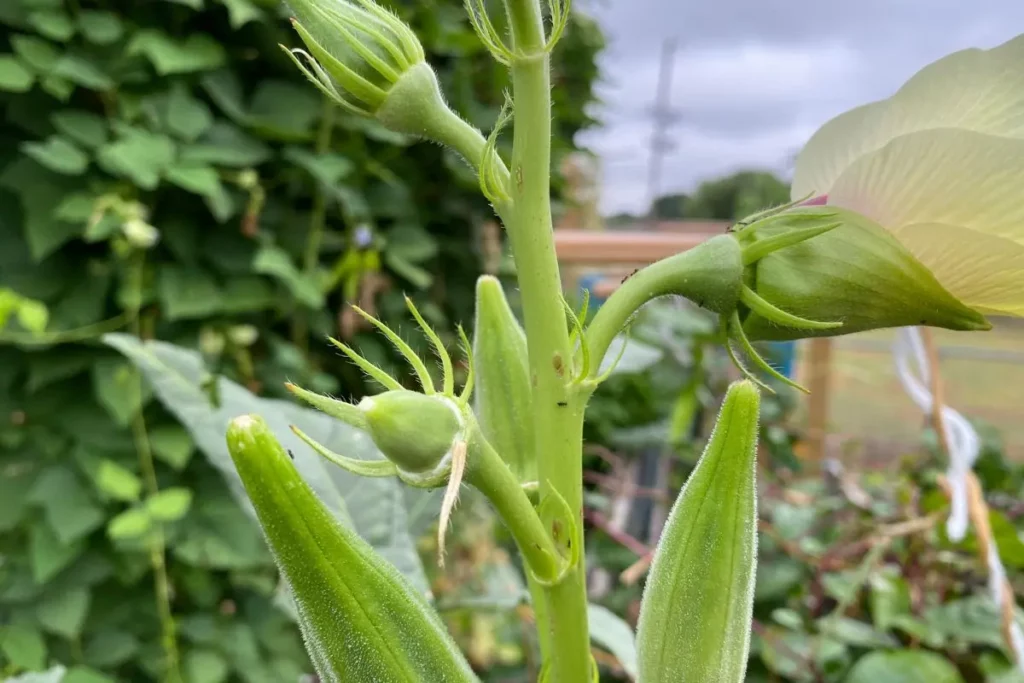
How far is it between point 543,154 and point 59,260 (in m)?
0.93

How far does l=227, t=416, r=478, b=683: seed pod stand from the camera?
0.27 metres

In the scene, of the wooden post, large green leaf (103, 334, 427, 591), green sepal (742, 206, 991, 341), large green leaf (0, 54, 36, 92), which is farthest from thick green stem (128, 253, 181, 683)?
the wooden post

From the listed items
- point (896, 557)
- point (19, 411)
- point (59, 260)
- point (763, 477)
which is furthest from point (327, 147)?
point (896, 557)

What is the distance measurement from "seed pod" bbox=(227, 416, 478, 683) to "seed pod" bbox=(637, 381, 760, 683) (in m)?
0.08

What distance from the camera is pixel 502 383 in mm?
358

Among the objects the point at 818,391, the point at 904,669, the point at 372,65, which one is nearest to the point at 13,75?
the point at 372,65

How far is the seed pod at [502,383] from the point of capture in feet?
1.14

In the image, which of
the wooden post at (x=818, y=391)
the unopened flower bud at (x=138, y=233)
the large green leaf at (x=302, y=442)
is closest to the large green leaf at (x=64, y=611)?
the unopened flower bud at (x=138, y=233)

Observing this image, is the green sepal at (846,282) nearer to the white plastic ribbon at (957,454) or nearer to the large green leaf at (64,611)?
the white plastic ribbon at (957,454)

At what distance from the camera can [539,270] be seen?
0.28m

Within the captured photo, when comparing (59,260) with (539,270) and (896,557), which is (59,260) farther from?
(896,557)

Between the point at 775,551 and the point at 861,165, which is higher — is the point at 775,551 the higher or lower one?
the lower one

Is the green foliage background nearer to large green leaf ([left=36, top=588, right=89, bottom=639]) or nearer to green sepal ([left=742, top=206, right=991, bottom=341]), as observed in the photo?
large green leaf ([left=36, top=588, right=89, bottom=639])

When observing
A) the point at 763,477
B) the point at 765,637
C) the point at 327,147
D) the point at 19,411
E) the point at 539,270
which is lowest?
the point at 765,637
